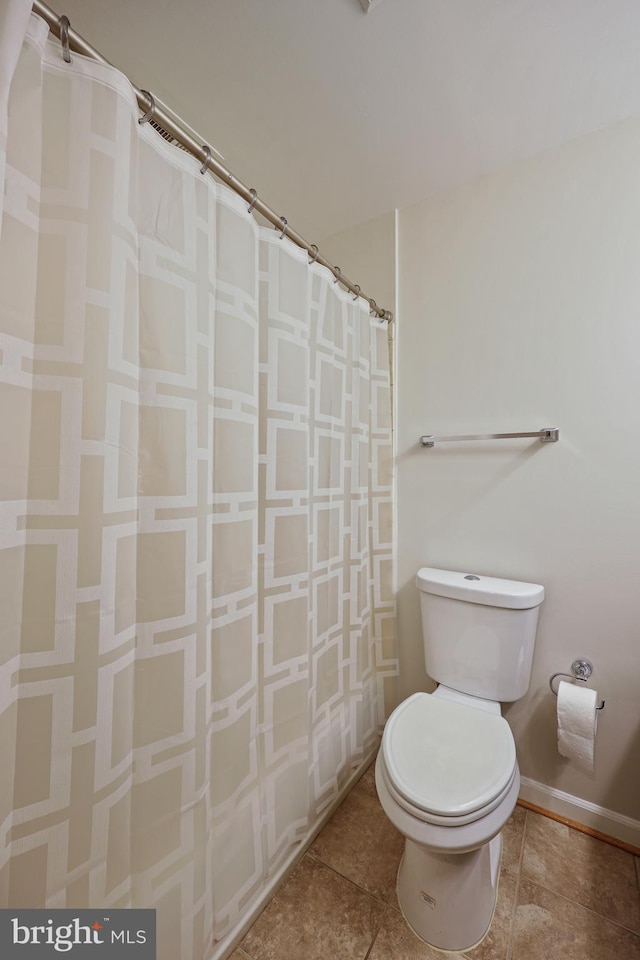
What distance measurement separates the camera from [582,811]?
135 centimetres

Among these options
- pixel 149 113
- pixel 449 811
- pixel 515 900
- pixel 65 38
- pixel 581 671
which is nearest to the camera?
pixel 65 38

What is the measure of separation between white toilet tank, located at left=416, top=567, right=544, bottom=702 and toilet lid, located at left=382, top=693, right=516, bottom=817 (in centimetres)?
13

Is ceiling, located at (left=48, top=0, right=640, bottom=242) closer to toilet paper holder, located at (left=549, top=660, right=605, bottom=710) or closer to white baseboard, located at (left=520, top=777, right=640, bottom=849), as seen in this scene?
toilet paper holder, located at (left=549, top=660, right=605, bottom=710)

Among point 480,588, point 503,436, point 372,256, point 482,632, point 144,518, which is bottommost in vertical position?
point 482,632

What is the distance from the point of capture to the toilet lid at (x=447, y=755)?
939mm

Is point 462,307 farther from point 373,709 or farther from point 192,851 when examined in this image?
point 192,851

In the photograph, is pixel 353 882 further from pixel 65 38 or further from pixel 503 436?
pixel 65 38

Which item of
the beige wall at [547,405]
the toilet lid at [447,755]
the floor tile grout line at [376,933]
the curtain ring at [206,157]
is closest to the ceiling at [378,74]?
the beige wall at [547,405]

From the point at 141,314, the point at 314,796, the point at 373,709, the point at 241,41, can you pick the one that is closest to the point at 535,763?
the point at 373,709

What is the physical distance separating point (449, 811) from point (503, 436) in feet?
3.70

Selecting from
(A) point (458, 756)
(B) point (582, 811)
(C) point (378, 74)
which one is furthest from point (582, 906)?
(C) point (378, 74)

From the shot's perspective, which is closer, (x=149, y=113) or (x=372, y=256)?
(x=149, y=113)

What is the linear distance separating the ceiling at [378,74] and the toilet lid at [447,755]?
1.90 m

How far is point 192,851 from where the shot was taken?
882mm
